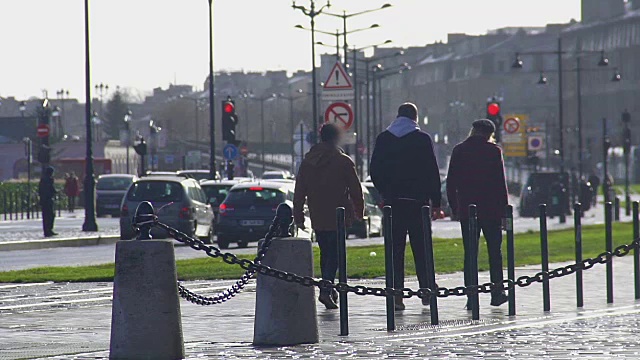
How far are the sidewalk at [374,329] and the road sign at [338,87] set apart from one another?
515 inches

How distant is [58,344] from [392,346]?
8.20 ft

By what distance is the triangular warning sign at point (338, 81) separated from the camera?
31.9m

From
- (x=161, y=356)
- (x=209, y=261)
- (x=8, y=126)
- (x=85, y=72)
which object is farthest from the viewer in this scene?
(x=8, y=126)

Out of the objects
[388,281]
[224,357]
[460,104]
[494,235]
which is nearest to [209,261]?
[494,235]

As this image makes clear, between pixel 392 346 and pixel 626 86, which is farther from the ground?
pixel 626 86

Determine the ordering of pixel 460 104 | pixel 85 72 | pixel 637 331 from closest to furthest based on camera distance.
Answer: pixel 637 331 → pixel 85 72 → pixel 460 104

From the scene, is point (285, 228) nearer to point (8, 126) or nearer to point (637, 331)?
point (637, 331)

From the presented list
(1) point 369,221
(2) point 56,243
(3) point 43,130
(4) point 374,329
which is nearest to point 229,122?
(3) point 43,130

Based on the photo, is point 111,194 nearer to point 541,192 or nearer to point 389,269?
point 541,192

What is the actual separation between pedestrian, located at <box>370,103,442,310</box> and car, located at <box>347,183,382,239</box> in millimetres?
26476

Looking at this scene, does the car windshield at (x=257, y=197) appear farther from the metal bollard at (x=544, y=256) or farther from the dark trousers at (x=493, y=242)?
the metal bollard at (x=544, y=256)

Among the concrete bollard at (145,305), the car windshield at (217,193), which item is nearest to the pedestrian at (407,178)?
the concrete bollard at (145,305)

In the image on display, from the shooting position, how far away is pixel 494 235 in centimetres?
1631

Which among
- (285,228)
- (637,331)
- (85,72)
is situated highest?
(85,72)
